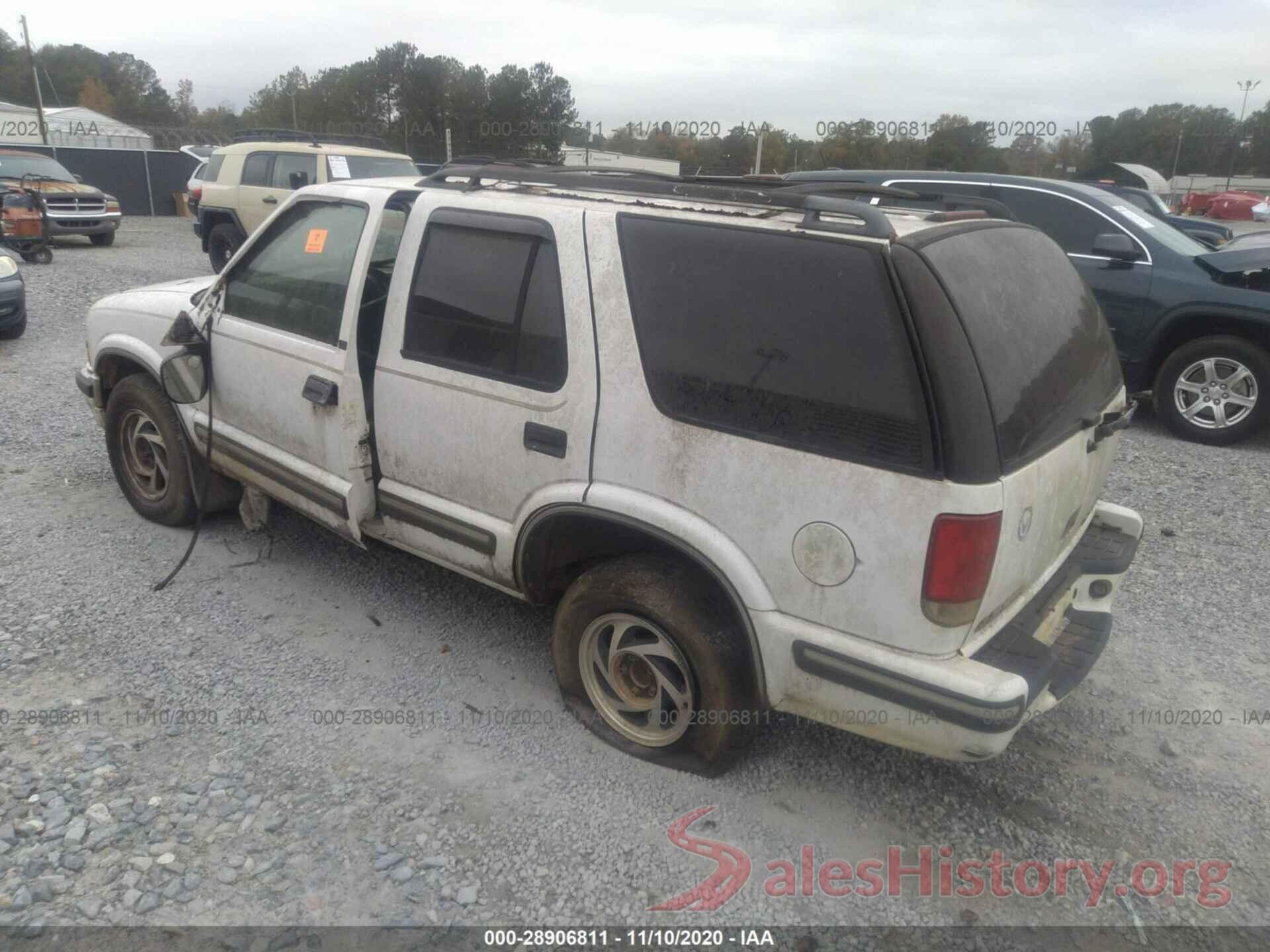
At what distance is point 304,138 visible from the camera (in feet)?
46.7

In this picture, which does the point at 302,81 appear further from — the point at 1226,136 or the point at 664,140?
the point at 1226,136

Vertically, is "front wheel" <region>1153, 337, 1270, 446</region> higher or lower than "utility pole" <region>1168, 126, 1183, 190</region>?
lower

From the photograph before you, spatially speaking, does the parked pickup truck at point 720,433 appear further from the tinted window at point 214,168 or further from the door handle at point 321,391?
the tinted window at point 214,168

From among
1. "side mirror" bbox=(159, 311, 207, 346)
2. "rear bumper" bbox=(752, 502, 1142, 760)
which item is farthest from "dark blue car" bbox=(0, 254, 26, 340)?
"rear bumper" bbox=(752, 502, 1142, 760)

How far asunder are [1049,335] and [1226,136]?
183 feet

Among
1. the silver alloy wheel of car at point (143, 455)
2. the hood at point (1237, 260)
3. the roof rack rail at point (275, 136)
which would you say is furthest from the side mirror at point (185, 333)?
the roof rack rail at point (275, 136)

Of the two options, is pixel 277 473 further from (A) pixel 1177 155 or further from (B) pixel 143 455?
(A) pixel 1177 155

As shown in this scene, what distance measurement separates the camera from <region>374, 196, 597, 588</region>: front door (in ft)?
9.61

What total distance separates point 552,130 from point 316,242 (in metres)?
22.1

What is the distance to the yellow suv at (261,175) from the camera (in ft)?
39.7

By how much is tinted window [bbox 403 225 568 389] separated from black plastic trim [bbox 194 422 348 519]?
28.6 inches

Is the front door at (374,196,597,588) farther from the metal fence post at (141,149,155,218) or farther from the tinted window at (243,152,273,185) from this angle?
the metal fence post at (141,149,155,218)

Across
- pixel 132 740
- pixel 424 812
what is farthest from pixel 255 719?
pixel 424 812

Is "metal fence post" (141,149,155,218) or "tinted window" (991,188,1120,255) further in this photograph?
"metal fence post" (141,149,155,218)
